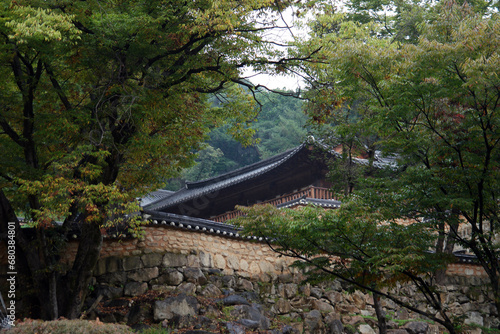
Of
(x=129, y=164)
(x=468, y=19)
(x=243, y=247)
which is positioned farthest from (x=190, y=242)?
(x=468, y=19)

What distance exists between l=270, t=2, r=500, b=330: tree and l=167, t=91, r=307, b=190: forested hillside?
29.4 meters

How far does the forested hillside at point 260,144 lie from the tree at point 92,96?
28.0m

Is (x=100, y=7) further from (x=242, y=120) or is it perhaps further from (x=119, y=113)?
(x=242, y=120)

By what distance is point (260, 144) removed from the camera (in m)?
45.5

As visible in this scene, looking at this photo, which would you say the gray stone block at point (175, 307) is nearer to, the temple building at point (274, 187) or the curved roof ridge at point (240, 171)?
the temple building at point (274, 187)

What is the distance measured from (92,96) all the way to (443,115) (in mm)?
8005

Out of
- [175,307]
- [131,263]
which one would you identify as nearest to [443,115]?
[175,307]

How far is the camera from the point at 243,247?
1481 centimetres

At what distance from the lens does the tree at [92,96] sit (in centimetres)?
926

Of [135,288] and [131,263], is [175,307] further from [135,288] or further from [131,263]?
[131,263]

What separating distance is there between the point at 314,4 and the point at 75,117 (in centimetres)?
626

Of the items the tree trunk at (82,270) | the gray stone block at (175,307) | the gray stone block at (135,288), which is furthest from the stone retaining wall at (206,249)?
the tree trunk at (82,270)

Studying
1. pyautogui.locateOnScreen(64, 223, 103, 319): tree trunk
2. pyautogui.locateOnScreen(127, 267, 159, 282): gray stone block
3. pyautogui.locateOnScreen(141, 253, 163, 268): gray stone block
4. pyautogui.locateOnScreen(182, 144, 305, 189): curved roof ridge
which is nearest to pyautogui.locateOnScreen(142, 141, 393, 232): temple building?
pyautogui.locateOnScreen(182, 144, 305, 189): curved roof ridge

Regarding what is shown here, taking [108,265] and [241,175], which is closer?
[108,265]
